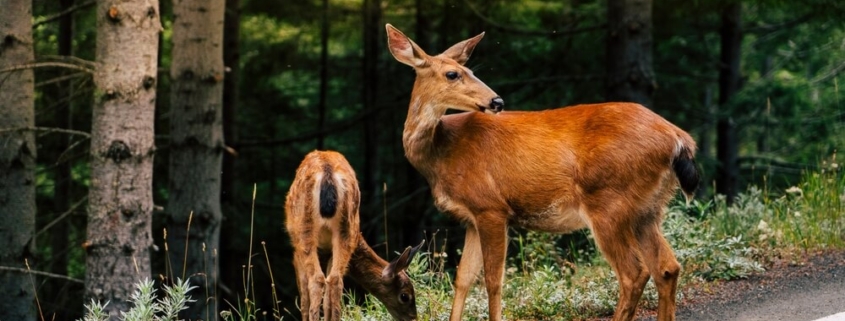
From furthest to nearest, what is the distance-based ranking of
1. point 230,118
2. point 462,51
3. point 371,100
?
point 371,100 → point 230,118 → point 462,51

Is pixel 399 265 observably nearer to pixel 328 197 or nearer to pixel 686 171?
pixel 328 197

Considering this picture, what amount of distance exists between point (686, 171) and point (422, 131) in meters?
1.66

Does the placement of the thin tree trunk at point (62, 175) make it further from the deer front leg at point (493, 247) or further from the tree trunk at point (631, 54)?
the deer front leg at point (493, 247)

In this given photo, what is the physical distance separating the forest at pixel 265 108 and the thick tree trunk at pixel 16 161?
2cm

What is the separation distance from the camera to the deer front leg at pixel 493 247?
7375mm

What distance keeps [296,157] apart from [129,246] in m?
17.4

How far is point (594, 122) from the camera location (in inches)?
297

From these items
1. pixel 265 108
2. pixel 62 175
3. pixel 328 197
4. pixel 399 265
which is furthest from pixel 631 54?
pixel 265 108

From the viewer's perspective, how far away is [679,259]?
29.4ft

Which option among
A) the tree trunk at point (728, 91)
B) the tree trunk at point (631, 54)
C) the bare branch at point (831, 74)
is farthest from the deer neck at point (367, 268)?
the tree trunk at point (728, 91)

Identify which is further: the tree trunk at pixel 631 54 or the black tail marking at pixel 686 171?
the tree trunk at pixel 631 54

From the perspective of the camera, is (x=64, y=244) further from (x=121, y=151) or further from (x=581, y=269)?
(x=581, y=269)

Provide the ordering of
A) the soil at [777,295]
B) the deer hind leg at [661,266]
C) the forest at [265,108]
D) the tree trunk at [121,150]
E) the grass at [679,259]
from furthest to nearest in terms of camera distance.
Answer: the forest at [265,108] < the tree trunk at [121,150] < the grass at [679,259] < the soil at [777,295] < the deer hind leg at [661,266]

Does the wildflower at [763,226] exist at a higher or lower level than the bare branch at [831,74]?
lower
